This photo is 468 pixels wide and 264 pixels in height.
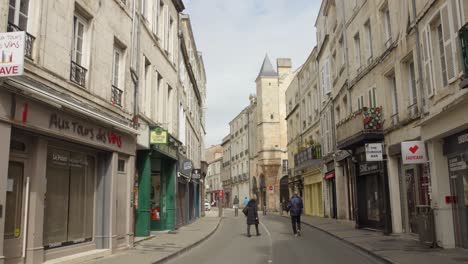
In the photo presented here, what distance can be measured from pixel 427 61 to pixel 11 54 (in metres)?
10.5

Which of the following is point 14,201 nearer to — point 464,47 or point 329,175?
point 464,47

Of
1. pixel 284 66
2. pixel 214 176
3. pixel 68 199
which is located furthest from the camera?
pixel 214 176

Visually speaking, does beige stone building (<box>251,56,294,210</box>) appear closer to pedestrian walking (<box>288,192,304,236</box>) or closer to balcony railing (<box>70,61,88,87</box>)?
pedestrian walking (<box>288,192,304,236</box>)

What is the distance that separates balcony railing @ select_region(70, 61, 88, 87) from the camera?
33.3 ft

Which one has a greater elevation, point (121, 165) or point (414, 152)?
→ point (414, 152)

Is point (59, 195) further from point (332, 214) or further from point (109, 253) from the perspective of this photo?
point (332, 214)

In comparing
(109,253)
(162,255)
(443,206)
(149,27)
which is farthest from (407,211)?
(149,27)

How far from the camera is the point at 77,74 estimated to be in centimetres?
1040

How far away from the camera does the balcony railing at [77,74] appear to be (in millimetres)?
10152

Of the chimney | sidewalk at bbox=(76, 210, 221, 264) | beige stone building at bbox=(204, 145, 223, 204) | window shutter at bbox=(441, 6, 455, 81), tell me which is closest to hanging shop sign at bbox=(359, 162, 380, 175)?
window shutter at bbox=(441, 6, 455, 81)

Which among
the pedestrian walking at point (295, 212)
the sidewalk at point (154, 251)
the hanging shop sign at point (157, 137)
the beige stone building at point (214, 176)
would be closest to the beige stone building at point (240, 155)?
the beige stone building at point (214, 176)

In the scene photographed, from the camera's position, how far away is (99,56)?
11398 mm

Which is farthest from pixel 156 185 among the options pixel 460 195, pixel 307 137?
pixel 307 137

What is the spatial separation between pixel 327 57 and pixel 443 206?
1552cm
